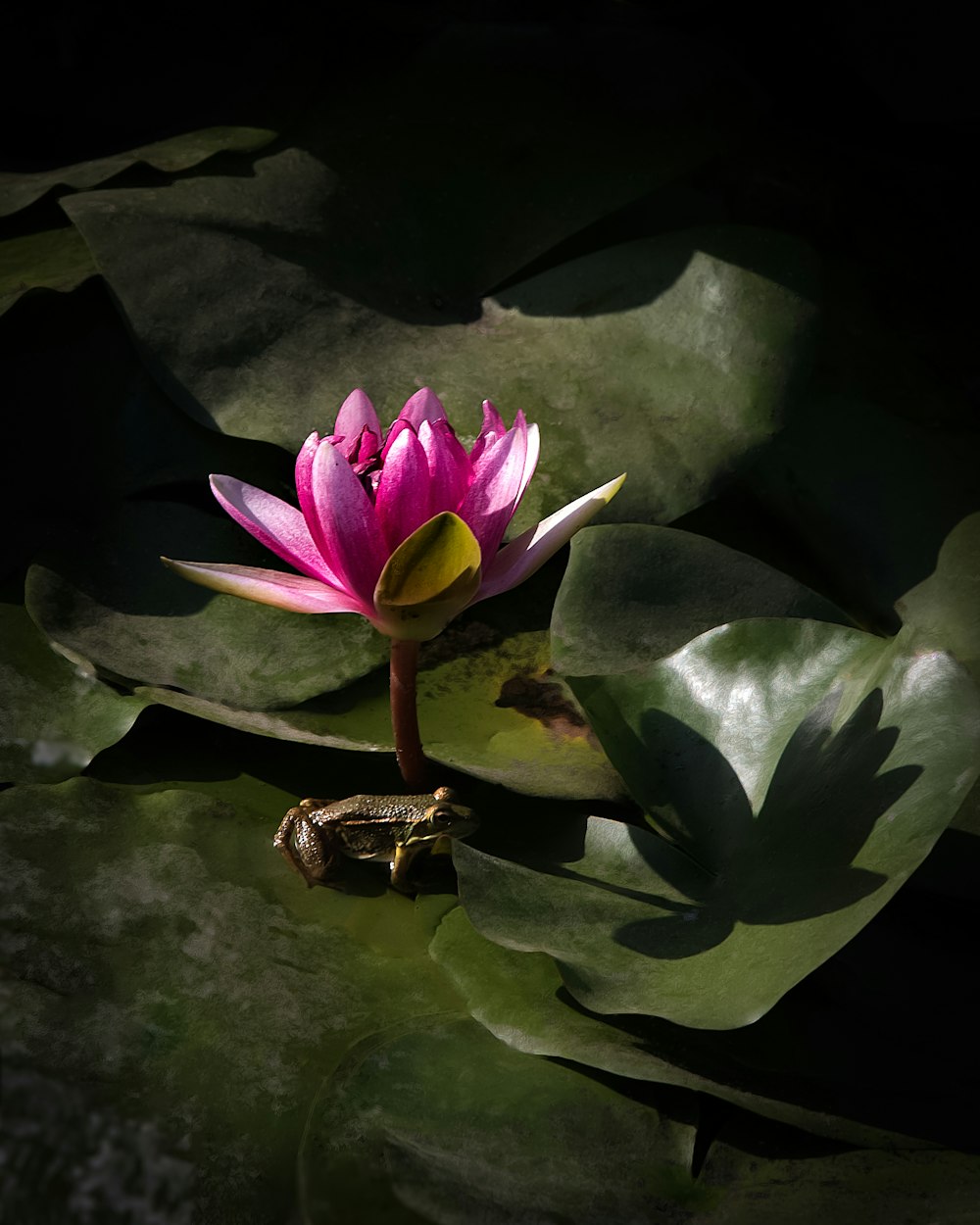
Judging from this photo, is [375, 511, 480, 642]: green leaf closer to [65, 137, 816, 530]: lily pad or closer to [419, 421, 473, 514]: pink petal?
[419, 421, 473, 514]: pink petal

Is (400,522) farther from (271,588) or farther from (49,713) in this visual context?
(49,713)

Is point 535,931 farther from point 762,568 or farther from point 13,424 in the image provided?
point 13,424

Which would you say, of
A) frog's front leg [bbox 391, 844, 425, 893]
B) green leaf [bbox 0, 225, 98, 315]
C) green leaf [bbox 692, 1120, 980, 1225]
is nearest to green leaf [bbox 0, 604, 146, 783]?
frog's front leg [bbox 391, 844, 425, 893]

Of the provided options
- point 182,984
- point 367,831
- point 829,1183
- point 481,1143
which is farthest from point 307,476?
point 829,1183

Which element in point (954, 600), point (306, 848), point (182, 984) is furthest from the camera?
point (954, 600)

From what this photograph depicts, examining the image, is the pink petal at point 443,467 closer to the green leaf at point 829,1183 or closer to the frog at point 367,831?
the frog at point 367,831

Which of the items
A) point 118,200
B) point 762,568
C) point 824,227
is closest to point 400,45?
point 118,200
